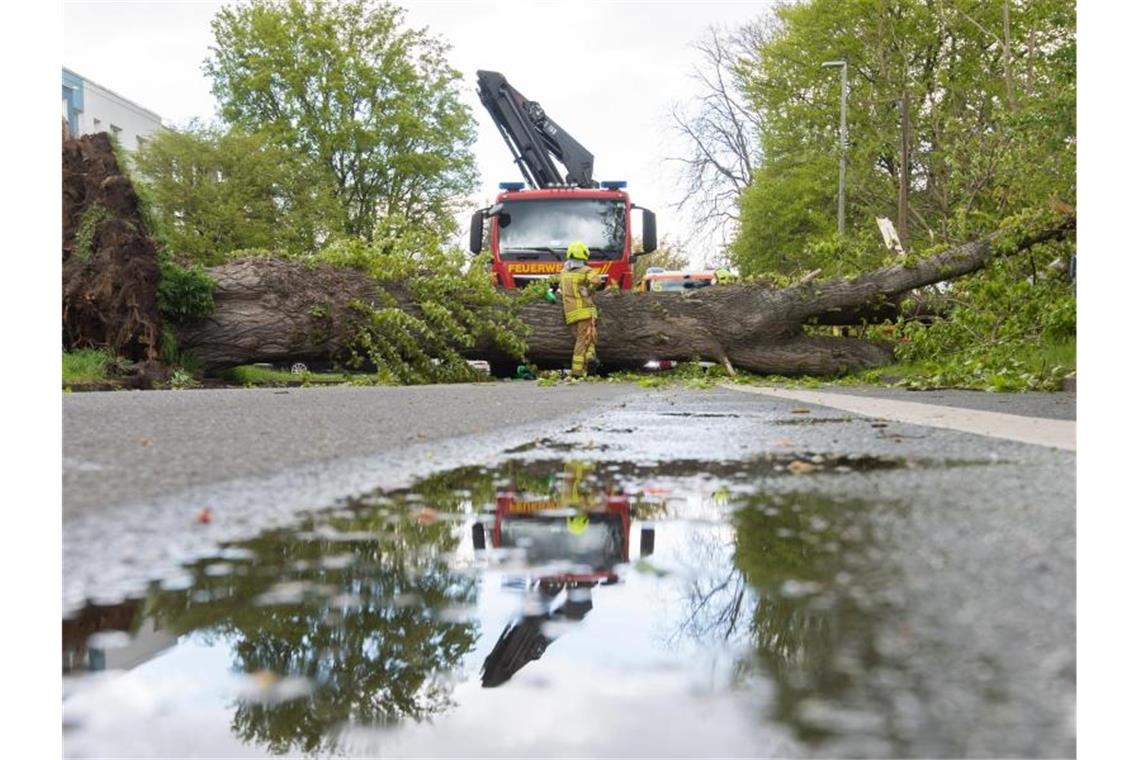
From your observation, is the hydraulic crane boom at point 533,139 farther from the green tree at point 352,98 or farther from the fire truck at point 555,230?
the green tree at point 352,98

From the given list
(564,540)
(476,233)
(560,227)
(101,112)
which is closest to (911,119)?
(560,227)

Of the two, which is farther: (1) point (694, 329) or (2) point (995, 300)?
(1) point (694, 329)

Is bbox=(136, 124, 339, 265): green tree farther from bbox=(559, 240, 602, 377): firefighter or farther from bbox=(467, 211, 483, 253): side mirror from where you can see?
bbox=(559, 240, 602, 377): firefighter

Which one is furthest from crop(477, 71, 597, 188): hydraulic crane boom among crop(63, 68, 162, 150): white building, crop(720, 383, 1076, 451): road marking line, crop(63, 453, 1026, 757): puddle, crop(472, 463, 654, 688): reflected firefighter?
crop(63, 68, 162, 150): white building

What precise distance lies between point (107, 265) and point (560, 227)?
7.22 metres

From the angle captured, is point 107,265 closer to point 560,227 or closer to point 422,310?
point 422,310

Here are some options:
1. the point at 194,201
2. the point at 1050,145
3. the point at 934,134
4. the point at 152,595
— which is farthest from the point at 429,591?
the point at 194,201

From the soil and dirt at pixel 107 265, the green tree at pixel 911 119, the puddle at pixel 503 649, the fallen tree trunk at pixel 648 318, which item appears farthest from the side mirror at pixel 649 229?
the puddle at pixel 503 649

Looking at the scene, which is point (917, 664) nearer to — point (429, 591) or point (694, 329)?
point (429, 591)

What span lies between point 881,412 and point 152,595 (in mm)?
4614

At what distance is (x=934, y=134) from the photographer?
24.2 m

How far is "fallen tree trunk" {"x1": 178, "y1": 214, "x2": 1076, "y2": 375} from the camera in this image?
11797 mm

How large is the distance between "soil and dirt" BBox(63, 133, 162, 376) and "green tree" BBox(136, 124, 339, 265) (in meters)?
17.6

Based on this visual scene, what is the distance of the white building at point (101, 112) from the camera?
41281mm
